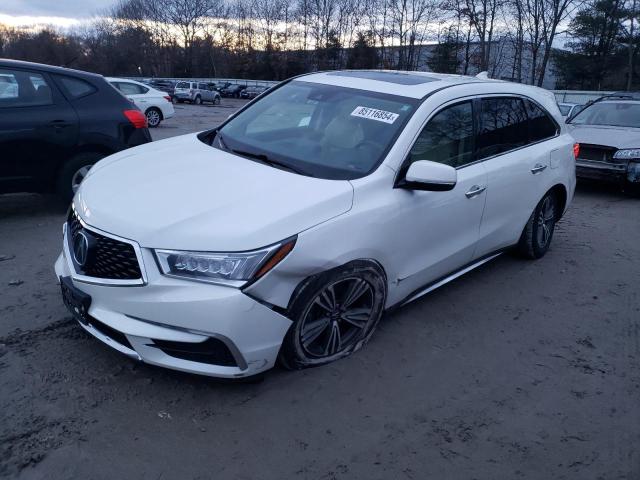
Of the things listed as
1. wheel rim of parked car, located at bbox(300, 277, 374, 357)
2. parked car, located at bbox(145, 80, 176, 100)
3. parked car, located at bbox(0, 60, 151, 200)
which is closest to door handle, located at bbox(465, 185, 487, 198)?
wheel rim of parked car, located at bbox(300, 277, 374, 357)

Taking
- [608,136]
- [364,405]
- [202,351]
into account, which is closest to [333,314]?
[364,405]

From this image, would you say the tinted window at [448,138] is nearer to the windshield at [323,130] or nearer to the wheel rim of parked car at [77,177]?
the windshield at [323,130]

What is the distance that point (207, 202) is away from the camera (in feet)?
9.16

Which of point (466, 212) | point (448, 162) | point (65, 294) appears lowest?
point (65, 294)

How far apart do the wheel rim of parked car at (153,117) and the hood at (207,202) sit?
14168 mm

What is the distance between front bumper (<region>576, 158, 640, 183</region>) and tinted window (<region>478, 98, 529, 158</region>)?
14.4 feet

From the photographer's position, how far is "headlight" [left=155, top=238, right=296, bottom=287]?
254 cm

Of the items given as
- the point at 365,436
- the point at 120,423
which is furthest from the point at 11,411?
the point at 365,436

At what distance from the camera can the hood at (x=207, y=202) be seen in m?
2.58

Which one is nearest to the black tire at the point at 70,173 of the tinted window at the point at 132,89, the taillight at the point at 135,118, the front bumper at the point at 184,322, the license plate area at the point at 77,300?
the taillight at the point at 135,118

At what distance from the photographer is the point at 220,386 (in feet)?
9.66

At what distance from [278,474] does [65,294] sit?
162 centimetres

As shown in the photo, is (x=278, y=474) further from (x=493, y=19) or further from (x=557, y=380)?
(x=493, y=19)

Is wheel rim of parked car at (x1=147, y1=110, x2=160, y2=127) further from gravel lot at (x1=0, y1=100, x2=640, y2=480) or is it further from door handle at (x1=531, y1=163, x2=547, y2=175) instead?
door handle at (x1=531, y1=163, x2=547, y2=175)
